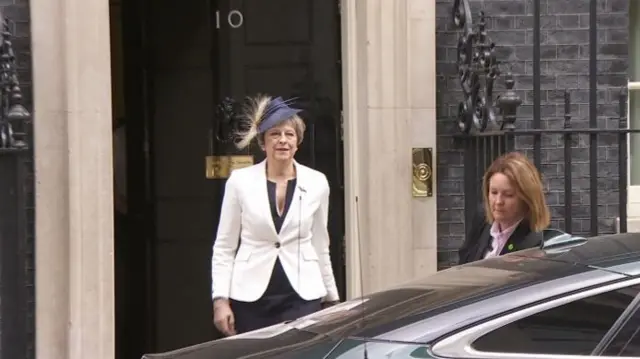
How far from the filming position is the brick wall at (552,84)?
6.20 meters

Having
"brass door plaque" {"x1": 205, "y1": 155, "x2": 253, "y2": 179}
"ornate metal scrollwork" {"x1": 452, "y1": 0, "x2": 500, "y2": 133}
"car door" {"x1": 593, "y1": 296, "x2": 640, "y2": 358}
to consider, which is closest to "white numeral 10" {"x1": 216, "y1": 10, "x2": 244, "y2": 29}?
"brass door plaque" {"x1": 205, "y1": 155, "x2": 253, "y2": 179}

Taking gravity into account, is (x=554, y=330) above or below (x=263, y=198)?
below

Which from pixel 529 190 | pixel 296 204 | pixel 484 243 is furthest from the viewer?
pixel 296 204

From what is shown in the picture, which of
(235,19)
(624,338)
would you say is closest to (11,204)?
(235,19)

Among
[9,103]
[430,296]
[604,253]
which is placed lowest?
[430,296]

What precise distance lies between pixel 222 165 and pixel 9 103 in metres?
1.58

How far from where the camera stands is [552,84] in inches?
247

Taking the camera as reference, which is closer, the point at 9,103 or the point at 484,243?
the point at 484,243

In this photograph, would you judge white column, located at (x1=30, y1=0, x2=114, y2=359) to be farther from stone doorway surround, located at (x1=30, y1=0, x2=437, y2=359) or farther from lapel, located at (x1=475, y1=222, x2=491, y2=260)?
lapel, located at (x1=475, y1=222, x2=491, y2=260)

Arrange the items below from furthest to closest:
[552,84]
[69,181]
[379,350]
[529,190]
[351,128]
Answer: [552,84] → [351,128] → [69,181] → [529,190] → [379,350]

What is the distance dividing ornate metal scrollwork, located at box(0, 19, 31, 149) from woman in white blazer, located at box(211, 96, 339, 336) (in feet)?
4.75

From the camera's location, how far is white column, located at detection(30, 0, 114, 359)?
5711 millimetres

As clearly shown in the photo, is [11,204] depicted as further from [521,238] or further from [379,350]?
[379,350]

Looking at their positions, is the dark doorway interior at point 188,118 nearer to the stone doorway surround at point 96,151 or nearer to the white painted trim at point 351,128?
the white painted trim at point 351,128
